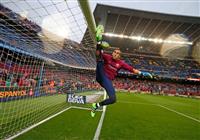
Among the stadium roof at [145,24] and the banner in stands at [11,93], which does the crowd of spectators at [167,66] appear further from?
the banner in stands at [11,93]

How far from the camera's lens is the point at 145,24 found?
38.5m

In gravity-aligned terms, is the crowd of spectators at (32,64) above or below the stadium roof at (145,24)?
below

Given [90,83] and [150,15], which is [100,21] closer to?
[150,15]

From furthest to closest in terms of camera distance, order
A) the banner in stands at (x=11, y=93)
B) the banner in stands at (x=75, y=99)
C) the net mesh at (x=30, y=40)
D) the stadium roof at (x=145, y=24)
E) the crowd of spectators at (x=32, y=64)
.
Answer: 1. the stadium roof at (x=145, y=24)
2. the banner in stands at (x=75, y=99)
3. the banner in stands at (x=11, y=93)
4. the crowd of spectators at (x=32, y=64)
5. the net mesh at (x=30, y=40)

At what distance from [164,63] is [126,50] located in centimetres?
967

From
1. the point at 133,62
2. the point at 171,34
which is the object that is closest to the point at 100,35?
the point at 171,34

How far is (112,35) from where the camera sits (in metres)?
44.8

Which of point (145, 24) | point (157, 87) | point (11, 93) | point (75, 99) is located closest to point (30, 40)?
point (11, 93)

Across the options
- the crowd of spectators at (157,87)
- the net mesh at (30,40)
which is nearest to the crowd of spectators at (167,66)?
the crowd of spectators at (157,87)

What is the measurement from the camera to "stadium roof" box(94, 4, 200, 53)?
36.2 m

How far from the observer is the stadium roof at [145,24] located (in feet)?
119

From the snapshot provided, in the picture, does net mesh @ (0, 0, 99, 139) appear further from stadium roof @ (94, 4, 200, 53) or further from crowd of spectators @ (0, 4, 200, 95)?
stadium roof @ (94, 4, 200, 53)

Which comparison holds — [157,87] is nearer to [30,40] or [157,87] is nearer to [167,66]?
[167,66]

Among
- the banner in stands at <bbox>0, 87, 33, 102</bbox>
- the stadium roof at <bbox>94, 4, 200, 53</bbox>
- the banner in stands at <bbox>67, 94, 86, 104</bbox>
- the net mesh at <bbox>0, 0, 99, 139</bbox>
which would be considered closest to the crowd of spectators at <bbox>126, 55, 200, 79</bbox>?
the stadium roof at <bbox>94, 4, 200, 53</bbox>
